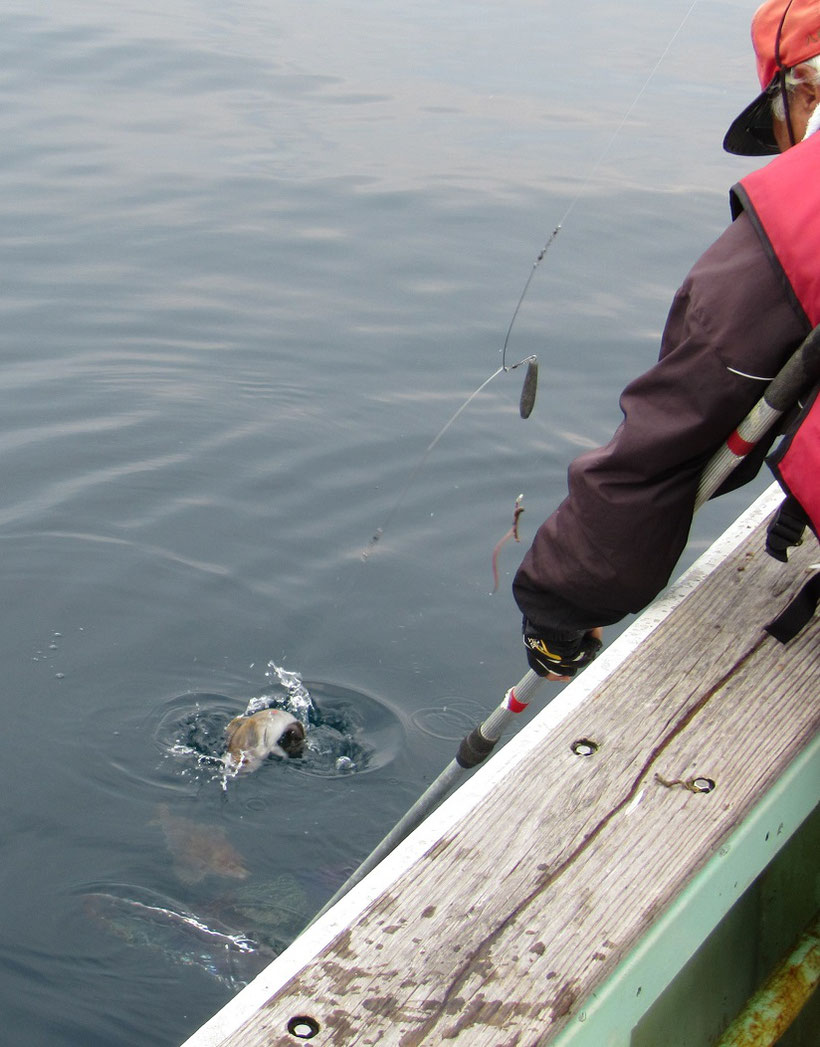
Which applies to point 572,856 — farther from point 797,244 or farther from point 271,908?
point 271,908

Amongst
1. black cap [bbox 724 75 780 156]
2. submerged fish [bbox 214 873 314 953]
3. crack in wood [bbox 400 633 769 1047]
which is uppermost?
black cap [bbox 724 75 780 156]

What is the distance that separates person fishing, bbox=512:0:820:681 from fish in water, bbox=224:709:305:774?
2.03m

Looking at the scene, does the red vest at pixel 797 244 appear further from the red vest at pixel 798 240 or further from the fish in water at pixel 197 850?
the fish in water at pixel 197 850

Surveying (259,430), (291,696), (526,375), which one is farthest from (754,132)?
(259,430)

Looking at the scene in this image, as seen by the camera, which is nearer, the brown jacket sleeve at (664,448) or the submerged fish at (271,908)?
the brown jacket sleeve at (664,448)

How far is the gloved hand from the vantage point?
8.60ft

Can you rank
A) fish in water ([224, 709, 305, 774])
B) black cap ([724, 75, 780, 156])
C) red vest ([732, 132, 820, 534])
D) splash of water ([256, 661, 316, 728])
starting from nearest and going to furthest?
red vest ([732, 132, 820, 534]) < black cap ([724, 75, 780, 156]) < fish in water ([224, 709, 305, 774]) < splash of water ([256, 661, 316, 728])

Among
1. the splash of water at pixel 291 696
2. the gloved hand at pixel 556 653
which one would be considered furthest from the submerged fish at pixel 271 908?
the gloved hand at pixel 556 653

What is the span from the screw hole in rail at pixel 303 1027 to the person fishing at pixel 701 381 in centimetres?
108

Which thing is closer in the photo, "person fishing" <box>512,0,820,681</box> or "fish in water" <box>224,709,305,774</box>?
"person fishing" <box>512,0,820,681</box>

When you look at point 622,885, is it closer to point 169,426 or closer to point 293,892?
point 293,892

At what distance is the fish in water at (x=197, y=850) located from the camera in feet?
13.1

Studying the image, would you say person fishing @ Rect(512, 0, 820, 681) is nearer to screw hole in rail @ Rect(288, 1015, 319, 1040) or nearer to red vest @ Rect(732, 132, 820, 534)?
red vest @ Rect(732, 132, 820, 534)

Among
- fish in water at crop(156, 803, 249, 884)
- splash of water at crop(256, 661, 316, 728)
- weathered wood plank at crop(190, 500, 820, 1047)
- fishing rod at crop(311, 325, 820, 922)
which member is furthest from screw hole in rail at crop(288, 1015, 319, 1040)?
splash of water at crop(256, 661, 316, 728)
